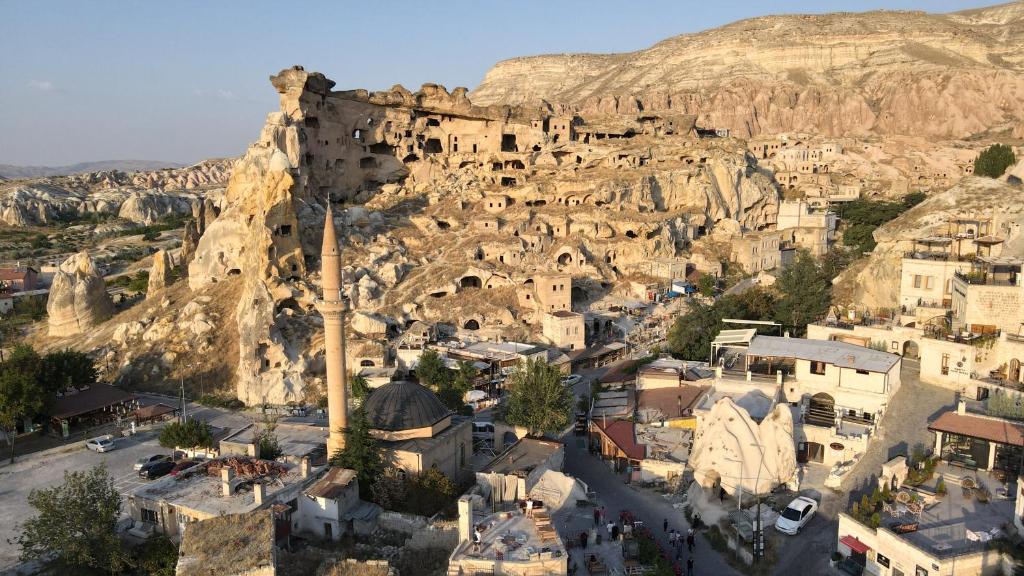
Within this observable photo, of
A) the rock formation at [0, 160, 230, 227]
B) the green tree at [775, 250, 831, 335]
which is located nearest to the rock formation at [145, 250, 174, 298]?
the green tree at [775, 250, 831, 335]

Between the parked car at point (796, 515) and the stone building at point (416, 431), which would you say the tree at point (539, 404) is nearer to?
the stone building at point (416, 431)

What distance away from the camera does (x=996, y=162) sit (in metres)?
47.8

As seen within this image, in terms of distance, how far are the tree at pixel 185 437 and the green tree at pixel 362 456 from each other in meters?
6.88

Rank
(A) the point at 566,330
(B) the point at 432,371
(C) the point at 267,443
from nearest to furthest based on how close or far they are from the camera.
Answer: (C) the point at 267,443
(B) the point at 432,371
(A) the point at 566,330

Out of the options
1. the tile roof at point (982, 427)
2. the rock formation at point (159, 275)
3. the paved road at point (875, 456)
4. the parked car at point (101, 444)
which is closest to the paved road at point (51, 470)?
the parked car at point (101, 444)

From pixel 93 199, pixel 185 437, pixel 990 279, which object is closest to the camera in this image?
pixel 185 437

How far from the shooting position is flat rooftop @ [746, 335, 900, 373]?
23406mm

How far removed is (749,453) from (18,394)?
1049 inches

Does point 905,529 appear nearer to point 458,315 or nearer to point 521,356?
point 521,356

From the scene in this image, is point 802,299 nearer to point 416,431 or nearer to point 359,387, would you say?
point 416,431

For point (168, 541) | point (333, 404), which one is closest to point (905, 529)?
point (333, 404)

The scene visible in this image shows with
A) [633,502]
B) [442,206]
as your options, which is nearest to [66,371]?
[633,502]

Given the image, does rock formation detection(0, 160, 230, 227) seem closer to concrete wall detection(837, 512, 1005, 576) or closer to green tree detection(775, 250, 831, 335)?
green tree detection(775, 250, 831, 335)

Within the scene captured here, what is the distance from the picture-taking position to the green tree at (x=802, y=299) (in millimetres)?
32094
